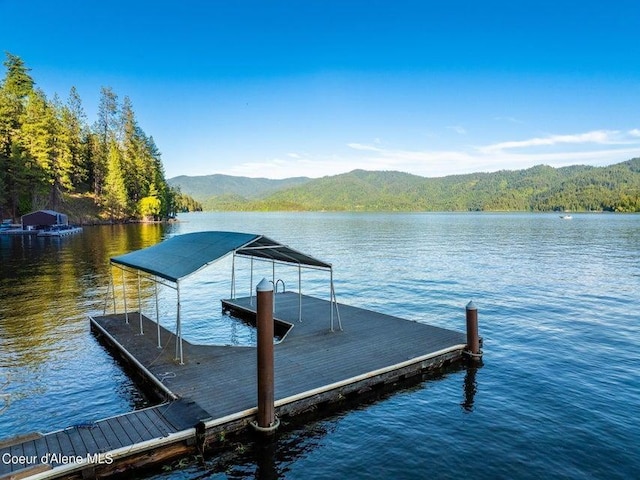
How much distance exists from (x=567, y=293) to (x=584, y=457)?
23.1m

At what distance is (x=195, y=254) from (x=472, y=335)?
1062 centimetres

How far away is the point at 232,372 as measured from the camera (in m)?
12.9

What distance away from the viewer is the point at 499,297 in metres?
28.7

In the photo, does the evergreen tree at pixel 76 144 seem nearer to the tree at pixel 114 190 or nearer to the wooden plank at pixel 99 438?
the tree at pixel 114 190

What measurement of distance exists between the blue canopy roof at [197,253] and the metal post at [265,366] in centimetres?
373

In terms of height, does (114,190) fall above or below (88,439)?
above

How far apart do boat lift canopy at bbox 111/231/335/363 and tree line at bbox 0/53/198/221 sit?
73823mm

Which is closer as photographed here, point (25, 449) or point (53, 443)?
point (25, 449)

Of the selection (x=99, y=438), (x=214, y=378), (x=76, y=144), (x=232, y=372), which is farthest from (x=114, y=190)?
(x=99, y=438)

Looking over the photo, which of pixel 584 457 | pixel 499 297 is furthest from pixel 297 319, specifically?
pixel 499 297

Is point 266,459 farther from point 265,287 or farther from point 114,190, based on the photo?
point 114,190

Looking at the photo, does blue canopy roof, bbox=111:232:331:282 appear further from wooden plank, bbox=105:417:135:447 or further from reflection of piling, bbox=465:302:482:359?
reflection of piling, bbox=465:302:482:359

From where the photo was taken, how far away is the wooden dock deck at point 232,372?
9.16 m

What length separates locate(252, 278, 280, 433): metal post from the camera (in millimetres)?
10352
